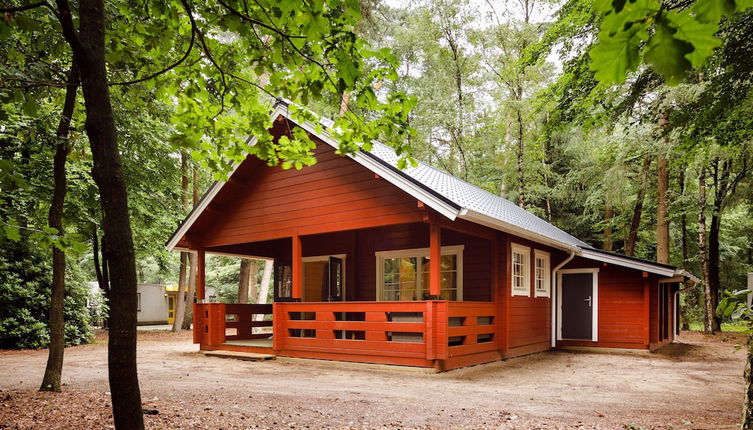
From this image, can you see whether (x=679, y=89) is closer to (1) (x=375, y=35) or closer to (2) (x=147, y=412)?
(2) (x=147, y=412)

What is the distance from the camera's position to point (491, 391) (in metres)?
6.93

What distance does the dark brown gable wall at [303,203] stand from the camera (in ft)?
31.0

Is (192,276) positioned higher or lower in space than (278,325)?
higher

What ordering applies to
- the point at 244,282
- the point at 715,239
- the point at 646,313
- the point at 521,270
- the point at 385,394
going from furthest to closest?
the point at 244,282 < the point at 715,239 < the point at 646,313 < the point at 521,270 < the point at 385,394

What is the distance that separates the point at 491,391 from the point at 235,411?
3.57m

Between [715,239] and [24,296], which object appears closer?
[24,296]

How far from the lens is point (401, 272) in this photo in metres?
12.1

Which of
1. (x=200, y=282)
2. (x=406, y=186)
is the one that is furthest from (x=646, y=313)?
(x=200, y=282)

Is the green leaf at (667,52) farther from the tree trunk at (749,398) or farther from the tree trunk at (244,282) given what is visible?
the tree trunk at (244,282)

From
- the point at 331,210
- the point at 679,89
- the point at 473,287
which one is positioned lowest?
the point at 473,287

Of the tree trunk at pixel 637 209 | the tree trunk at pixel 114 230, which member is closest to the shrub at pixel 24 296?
the tree trunk at pixel 114 230

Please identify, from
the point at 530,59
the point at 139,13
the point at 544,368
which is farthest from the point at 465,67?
the point at 139,13

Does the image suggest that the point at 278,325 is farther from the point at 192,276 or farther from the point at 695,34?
the point at 192,276

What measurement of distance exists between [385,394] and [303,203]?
5.06 metres
